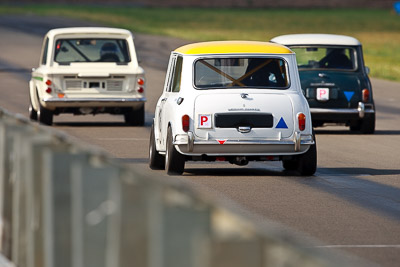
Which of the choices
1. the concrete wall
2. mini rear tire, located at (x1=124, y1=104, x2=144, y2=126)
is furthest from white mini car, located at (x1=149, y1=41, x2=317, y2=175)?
the concrete wall

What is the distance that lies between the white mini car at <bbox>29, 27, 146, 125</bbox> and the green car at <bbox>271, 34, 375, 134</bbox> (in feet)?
9.48

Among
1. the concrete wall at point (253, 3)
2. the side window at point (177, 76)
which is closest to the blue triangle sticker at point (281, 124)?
the side window at point (177, 76)

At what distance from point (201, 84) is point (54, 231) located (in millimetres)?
8225

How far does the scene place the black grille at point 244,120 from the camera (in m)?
13.8

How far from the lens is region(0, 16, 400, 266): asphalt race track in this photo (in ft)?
33.2

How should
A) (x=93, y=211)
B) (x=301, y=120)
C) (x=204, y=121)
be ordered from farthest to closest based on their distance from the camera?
(x=301, y=120)
(x=204, y=121)
(x=93, y=211)

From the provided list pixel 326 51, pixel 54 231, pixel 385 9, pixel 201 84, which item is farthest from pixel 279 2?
pixel 54 231

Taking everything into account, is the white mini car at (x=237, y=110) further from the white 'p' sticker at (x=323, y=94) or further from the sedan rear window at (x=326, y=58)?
the sedan rear window at (x=326, y=58)

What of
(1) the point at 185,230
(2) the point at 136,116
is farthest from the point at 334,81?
(1) the point at 185,230

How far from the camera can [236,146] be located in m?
13.8

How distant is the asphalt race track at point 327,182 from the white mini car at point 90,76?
0.43 metres

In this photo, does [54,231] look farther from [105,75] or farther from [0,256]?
[105,75]

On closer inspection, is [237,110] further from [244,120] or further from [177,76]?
[177,76]

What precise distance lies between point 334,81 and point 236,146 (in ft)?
23.8
